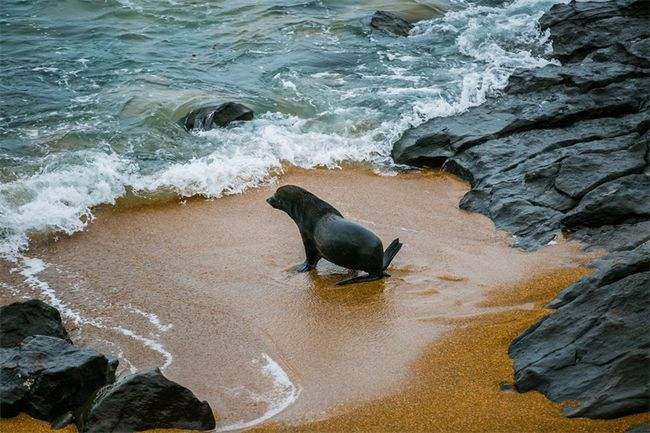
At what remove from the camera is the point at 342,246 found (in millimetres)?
7426

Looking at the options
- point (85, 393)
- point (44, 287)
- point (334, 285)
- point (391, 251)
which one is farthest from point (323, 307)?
point (44, 287)

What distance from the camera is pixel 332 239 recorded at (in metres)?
7.47

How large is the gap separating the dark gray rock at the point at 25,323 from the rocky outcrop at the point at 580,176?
3.11 meters

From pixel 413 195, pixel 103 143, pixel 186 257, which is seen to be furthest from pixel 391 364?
pixel 103 143

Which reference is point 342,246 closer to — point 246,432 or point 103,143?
point 246,432

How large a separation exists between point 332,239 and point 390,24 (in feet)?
32.4

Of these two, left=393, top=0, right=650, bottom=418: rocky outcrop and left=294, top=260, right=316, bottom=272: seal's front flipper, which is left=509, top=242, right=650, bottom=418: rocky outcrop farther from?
left=294, top=260, right=316, bottom=272: seal's front flipper

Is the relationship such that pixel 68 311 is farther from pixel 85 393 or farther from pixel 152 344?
pixel 85 393

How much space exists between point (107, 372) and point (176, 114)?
715 centimetres

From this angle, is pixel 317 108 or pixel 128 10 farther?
pixel 128 10

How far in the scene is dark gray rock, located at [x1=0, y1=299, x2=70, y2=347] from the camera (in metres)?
5.94

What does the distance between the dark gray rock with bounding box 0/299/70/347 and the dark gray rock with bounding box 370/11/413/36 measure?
1127cm

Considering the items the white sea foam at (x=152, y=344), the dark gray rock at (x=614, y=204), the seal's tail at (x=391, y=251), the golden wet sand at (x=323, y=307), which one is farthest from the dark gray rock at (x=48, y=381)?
the dark gray rock at (x=614, y=204)

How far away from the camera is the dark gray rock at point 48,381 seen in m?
5.16
